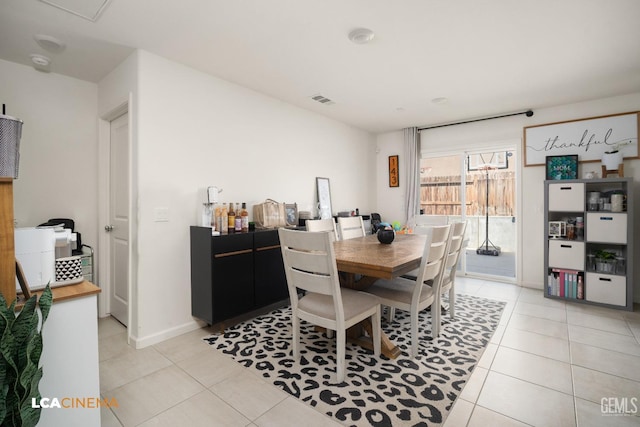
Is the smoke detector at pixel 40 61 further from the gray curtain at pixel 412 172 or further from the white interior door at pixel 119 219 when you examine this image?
the gray curtain at pixel 412 172

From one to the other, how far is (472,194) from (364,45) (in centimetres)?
483

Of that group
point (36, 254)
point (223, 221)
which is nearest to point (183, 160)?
point (223, 221)

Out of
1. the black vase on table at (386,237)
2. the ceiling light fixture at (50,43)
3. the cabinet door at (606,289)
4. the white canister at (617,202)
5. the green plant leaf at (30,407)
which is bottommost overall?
the cabinet door at (606,289)

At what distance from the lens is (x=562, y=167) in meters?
3.92

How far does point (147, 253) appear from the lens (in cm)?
257

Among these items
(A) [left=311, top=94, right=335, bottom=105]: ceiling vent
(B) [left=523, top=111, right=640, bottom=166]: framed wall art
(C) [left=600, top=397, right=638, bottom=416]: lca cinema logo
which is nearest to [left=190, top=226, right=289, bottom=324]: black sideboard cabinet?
(A) [left=311, top=94, right=335, bottom=105]: ceiling vent

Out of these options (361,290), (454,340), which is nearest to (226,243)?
(361,290)

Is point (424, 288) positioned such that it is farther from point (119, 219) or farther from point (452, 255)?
point (119, 219)

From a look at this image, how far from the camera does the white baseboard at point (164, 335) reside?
251 cm

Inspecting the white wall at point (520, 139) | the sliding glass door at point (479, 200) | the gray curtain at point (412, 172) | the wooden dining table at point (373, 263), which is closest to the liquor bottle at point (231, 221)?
the wooden dining table at point (373, 263)

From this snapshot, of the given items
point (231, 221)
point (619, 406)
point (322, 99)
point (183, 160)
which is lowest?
point (619, 406)

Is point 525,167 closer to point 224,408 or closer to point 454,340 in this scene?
point 454,340

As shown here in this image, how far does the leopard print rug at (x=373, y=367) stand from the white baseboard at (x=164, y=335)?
1.07 feet

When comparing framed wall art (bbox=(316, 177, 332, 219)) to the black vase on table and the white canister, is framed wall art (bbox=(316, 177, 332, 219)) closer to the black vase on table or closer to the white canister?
the black vase on table
